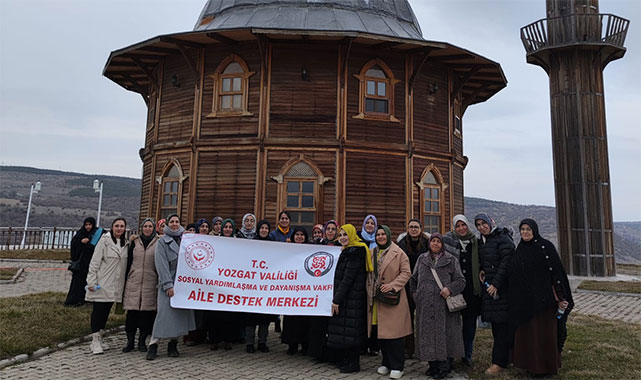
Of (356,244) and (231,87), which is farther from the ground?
(231,87)

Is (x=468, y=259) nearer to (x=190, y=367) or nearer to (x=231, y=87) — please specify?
(x=190, y=367)

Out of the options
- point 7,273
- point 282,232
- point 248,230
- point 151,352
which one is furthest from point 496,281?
point 7,273

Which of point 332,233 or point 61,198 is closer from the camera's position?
point 332,233

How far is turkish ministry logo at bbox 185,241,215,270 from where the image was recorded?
6047 mm

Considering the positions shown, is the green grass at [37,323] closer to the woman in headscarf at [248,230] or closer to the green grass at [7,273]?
the woman in headscarf at [248,230]

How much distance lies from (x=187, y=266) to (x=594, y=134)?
61.5ft

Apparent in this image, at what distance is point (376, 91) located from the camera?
42.0 feet

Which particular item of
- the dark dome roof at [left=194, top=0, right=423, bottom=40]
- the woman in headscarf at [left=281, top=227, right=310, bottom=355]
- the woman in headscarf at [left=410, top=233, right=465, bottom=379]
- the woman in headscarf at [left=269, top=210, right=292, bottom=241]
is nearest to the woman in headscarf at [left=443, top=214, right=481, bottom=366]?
the woman in headscarf at [left=410, top=233, right=465, bottom=379]

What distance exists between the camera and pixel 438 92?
553 inches

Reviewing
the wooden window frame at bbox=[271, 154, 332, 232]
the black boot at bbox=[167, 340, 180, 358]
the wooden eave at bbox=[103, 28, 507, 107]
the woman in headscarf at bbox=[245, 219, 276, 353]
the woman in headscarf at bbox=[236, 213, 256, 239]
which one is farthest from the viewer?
the wooden window frame at bbox=[271, 154, 332, 232]

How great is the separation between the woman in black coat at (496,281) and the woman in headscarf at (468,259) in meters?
0.09

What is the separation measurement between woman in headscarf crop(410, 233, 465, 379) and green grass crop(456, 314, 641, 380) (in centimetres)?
48

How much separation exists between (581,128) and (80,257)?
19291 mm

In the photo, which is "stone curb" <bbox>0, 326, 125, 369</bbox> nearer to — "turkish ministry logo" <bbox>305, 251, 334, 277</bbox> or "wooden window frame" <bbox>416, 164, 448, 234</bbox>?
"turkish ministry logo" <bbox>305, 251, 334, 277</bbox>
